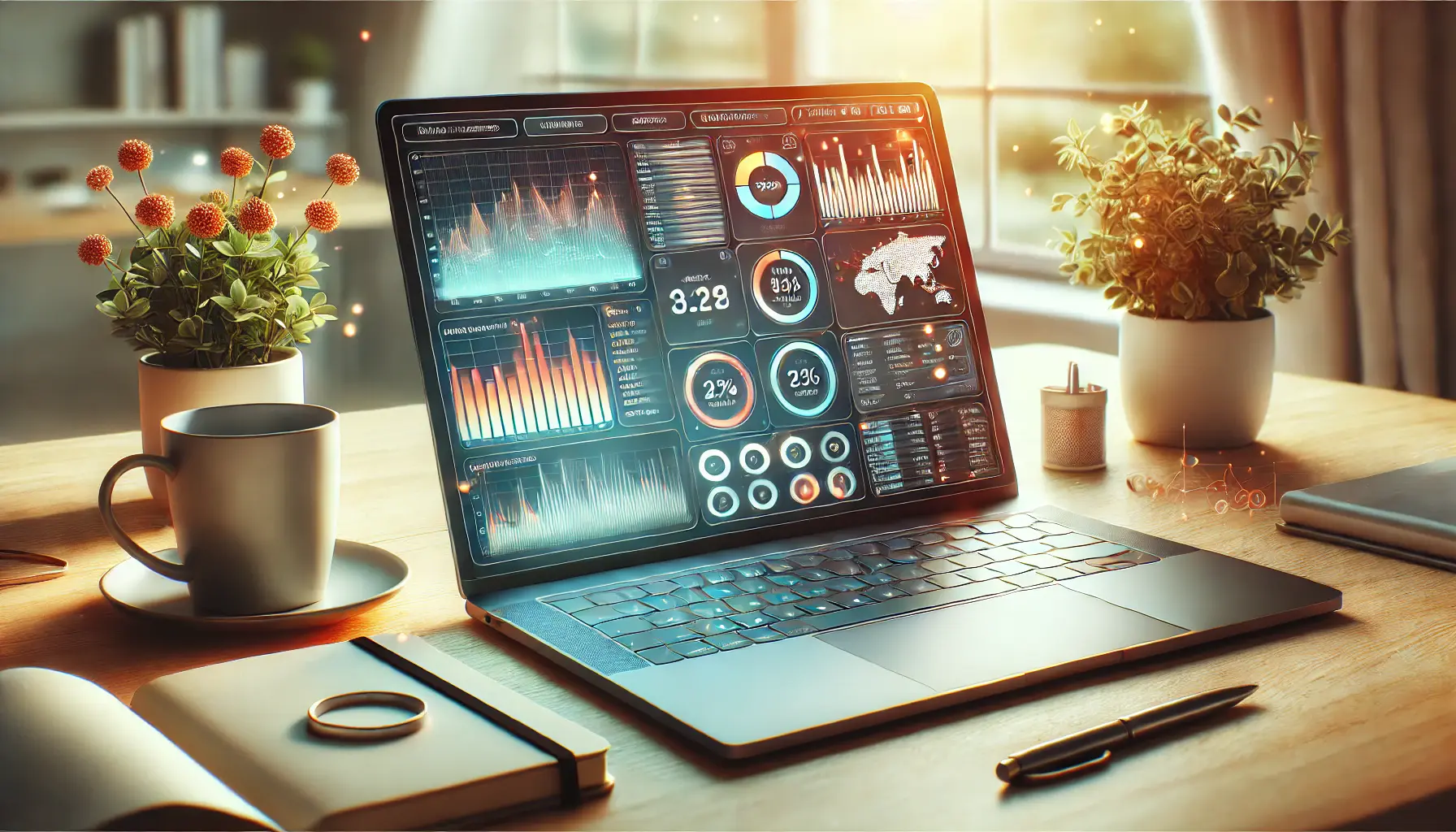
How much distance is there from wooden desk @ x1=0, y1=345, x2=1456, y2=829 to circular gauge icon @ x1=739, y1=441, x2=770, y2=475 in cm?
21

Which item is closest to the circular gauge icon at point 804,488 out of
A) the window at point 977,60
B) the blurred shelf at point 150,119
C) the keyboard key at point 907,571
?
the keyboard key at point 907,571

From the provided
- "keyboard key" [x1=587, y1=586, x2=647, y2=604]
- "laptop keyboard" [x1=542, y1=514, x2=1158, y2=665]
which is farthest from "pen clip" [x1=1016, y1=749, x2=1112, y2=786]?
"keyboard key" [x1=587, y1=586, x2=647, y2=604]

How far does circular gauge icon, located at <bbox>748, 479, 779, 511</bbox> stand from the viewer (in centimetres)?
93

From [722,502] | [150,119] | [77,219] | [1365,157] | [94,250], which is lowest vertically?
[722,502]

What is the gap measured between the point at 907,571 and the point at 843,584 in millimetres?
50

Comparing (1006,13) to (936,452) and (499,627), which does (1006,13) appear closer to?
(936,452)

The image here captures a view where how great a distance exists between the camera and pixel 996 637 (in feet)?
2.38

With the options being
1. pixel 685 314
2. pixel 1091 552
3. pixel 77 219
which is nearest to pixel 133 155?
pixel 685 314

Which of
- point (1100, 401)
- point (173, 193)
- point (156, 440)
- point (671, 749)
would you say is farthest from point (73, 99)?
point (671, 749)

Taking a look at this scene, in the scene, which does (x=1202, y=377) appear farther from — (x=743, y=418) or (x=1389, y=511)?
(x=743, y=418)

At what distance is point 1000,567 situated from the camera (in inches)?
33.4

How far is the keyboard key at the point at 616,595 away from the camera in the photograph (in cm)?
80

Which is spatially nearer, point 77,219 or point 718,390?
point 718,390

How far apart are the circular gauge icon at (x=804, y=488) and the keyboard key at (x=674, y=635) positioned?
22 centimetres
